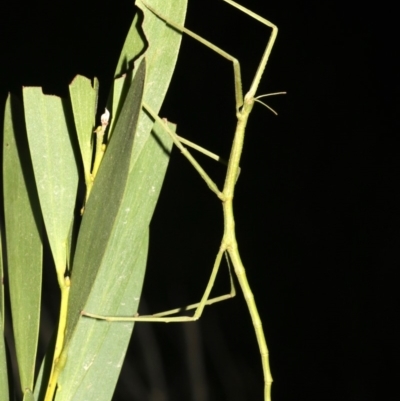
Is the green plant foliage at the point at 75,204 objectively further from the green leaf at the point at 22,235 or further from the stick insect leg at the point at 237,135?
the stick insect leg at the point at 237,135

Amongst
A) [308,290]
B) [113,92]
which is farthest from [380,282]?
[113,92]

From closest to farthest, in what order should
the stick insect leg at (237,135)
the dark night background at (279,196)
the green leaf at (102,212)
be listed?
1. the green leaf at (102,212)
2. the stick insect leg at (237,135)
3. the dark night background at (279,196)

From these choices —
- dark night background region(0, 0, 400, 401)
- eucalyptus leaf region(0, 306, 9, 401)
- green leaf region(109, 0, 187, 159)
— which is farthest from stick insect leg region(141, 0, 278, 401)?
dark night background region(0, 0, 400, 401)

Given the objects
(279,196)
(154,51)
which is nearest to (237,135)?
(154,51)

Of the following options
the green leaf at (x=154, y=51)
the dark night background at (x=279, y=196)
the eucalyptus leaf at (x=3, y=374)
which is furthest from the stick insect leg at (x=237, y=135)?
the dark night background at (x=279, y=196)

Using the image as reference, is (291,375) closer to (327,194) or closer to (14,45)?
(327,194)

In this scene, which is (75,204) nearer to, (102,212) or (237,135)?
(102,212)
